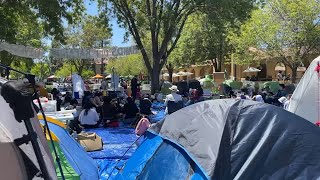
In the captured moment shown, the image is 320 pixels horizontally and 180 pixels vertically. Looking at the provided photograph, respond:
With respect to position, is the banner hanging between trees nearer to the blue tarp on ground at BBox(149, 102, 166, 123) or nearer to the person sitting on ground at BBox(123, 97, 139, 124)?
the blue tarp on ground at BBox(149, 102, 166, 123)

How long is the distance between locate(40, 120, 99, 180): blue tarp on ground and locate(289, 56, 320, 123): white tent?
443cm

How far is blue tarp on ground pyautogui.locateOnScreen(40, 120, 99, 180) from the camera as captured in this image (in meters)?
6.28

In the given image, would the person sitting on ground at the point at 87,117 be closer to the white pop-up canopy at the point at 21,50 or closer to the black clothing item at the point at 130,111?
the black clothing item at the point at 130,111

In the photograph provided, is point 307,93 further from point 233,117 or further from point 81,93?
point 81,93

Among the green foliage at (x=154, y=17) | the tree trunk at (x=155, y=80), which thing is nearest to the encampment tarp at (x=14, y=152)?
the green foliage at (x=154, y=17)

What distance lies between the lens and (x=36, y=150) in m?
2.67

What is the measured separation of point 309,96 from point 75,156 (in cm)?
487

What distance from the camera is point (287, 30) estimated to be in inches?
1144

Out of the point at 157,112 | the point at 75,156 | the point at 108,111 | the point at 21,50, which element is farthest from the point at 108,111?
the point at 75,156

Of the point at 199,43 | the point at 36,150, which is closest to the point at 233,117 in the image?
the point at 36,150

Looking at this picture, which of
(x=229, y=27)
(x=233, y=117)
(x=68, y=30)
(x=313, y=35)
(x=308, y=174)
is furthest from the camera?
(x=68, y=30)

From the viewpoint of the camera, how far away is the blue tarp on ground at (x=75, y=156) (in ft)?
20.6

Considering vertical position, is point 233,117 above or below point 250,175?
above

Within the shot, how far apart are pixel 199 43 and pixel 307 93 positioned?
32.7 metres
